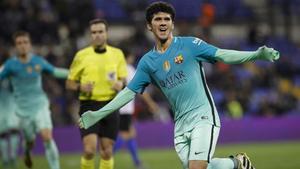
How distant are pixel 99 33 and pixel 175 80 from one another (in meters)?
3.51

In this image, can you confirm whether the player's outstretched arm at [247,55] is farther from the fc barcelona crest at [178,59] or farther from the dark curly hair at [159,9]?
the dark curly hair at [159,9]

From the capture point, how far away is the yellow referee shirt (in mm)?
12078

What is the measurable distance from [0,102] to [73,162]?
2.26 metres

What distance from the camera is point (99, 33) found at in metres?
12.1

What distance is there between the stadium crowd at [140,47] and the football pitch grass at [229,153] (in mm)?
2336

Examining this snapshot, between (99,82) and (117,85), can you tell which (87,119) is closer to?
(117,85)

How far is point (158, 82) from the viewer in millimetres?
9070

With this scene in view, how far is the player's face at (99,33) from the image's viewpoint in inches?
473

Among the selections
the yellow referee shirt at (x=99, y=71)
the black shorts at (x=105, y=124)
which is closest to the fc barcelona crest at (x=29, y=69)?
the yellow referee shirt at (x=99, y=71)

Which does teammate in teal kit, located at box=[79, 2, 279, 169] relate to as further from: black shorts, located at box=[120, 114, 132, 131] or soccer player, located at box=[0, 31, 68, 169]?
black shorts, located at box=[120, 114, 132, 131]

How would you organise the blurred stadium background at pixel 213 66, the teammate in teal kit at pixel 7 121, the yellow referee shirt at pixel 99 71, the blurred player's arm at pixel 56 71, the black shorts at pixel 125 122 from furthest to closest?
the blurred stadium background at pixel 213 66, the teammate in teal kit at pixel 7 121, the black shorts at pixel 125 122, the blurred player's arm at pixel 56 71, the yellow referee shirt at pixel 99 71

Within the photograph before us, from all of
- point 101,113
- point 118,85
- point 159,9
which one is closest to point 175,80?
point 159,9

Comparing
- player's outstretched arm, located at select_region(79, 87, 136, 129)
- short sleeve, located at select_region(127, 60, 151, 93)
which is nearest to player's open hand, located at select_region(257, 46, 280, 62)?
short sleeve, located at select_region(127, 60, 151, 93)

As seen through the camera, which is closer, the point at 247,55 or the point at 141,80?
the point at 247,55
